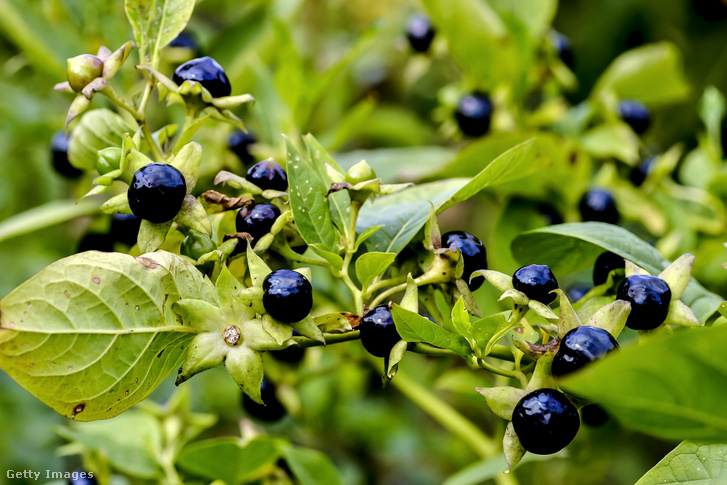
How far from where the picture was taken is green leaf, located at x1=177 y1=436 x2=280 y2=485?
107cm

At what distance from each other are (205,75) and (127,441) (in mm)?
741

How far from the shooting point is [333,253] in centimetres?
Result: 84

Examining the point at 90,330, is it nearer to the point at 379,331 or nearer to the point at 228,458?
the point at 379,331

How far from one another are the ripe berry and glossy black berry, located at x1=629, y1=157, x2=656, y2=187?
1054 mm

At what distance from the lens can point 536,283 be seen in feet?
2.50

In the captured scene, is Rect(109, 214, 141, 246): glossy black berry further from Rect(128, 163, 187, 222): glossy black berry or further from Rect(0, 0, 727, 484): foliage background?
Rect(128, 163, 187, 222): glossy black berry

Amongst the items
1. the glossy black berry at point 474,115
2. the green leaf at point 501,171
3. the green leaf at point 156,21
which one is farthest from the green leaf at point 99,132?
the glossy black berry at point 474,115

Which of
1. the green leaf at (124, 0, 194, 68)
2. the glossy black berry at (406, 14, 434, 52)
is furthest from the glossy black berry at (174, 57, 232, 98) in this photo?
the glossy black berry at (406, 14, 434, 52)

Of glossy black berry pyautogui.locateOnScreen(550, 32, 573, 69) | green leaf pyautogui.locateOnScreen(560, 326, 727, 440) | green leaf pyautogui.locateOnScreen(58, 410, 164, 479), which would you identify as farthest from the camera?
glossy black berry pyautogui.locateOnScreen(550, 32, 573, 69)

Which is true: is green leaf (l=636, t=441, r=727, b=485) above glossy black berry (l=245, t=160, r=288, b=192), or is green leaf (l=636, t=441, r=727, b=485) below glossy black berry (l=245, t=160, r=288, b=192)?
below

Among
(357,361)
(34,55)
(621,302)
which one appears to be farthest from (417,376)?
(34,55)

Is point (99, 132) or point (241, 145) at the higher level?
point (99, 132)

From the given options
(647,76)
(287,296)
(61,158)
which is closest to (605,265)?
(287,296)

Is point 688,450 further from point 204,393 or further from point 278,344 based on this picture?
point 204,393
